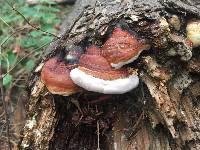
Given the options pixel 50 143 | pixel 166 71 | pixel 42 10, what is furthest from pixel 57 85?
pixel 42 10

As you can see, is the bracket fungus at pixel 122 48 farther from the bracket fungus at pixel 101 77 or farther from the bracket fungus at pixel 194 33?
the bracket fungus at pixel 194 33

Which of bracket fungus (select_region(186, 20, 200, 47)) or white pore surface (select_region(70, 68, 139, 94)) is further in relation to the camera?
bracket fungus (select_region(186, 20, 200, 47))

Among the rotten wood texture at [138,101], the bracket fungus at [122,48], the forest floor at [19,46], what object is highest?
the bracket fungus at [122,48]

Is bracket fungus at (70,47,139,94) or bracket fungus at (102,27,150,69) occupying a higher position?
bracket fungus at (102,27,150,69)

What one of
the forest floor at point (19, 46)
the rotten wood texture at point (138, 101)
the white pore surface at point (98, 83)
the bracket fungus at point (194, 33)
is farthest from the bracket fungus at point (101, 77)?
the forest floor at point (19, 46)

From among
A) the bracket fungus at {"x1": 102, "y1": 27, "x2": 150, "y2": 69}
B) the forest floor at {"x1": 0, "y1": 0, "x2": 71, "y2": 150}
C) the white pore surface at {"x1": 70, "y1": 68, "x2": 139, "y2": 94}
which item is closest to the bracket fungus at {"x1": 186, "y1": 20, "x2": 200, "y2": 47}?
the bracket fungus at {"x1": 102, "y1": 27, "x2": 150, "y2": 69}

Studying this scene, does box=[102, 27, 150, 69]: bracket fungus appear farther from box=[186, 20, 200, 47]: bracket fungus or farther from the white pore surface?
box=[186, 20, 200, 47]: bracket fungus

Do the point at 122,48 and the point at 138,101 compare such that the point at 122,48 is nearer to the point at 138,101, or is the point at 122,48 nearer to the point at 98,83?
the point at 98,83
